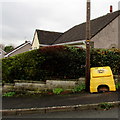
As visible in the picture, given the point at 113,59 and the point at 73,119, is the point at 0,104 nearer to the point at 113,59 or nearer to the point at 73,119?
the point at 73,119

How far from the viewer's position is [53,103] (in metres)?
4.34

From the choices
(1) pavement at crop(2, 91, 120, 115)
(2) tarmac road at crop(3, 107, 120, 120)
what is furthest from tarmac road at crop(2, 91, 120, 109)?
(2) tarmac road at crop(3, 107, 120, 120)

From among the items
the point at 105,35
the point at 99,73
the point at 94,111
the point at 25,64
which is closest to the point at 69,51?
the point at 99,73

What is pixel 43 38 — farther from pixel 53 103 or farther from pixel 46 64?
pixel 53 103

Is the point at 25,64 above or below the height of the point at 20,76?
above

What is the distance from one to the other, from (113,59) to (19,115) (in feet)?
19.4

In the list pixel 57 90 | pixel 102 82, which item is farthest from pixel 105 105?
pixel 57 90

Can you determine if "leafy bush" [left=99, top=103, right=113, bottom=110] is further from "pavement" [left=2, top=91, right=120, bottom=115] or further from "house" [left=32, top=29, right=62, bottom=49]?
"house" [left=32, top=29, right=62, bottom=49]

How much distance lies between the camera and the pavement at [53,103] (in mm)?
3889

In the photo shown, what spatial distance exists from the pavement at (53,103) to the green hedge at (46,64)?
3.93 ft

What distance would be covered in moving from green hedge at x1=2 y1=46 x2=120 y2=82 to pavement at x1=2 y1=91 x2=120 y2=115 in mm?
1199

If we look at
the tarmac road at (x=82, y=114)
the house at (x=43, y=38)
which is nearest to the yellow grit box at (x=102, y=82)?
the tarmac road at (x=82, y=114)

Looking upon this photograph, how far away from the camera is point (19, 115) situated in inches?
147

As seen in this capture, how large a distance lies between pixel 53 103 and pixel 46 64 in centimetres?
222
